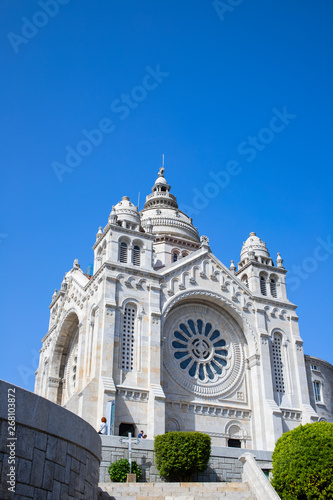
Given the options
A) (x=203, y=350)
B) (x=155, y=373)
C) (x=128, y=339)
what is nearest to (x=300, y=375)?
(x=203, y=350)

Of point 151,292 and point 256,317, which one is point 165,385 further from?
point 256,317

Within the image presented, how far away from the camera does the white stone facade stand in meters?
33.4

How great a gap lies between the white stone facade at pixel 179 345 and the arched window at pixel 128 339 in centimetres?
7

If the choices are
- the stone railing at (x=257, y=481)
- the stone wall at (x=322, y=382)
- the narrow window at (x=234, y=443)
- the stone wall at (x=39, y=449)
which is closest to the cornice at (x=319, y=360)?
the stone wall at (x=322, y=382)

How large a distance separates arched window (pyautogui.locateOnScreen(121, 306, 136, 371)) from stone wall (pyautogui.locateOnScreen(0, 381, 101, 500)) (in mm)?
20474

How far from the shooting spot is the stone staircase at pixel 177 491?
19.6 metres

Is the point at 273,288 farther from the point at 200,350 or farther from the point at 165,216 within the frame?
the point at 165,216

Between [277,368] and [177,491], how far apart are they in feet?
63.8

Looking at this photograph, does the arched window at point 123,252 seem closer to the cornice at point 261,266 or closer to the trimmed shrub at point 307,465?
the cornice at point 261,266

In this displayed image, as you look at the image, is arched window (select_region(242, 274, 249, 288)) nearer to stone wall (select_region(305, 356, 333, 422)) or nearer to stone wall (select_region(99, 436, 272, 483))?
stone wall (select_region(305, 356, 333, 422))

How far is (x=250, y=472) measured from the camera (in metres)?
22.5

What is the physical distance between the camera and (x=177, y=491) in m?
21.2

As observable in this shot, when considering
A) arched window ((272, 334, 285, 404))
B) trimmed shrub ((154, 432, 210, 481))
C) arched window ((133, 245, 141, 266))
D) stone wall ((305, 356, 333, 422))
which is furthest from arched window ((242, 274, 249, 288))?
trimmed shrub ((154, 432, 210, 481))

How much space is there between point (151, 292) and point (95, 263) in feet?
16.9
